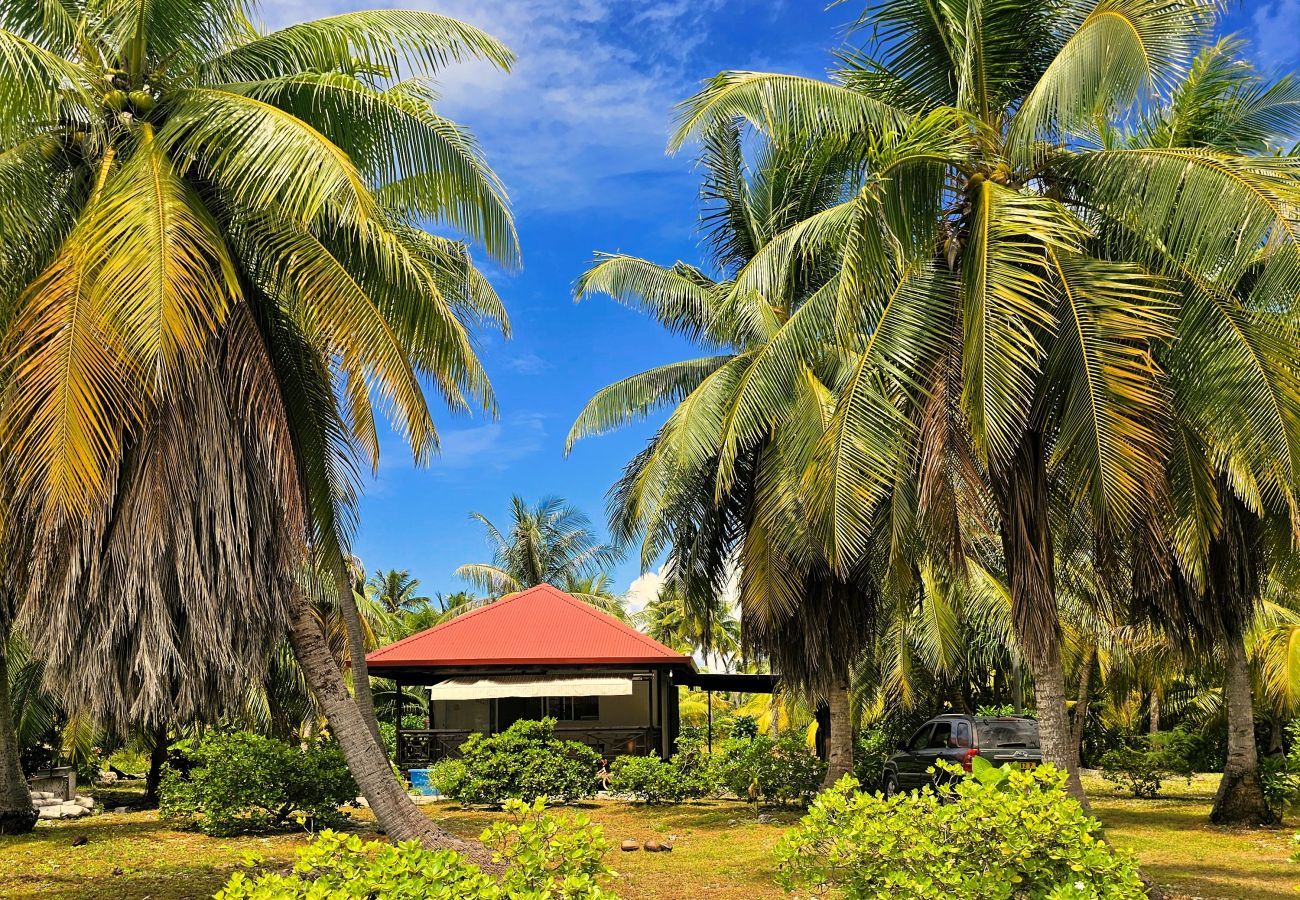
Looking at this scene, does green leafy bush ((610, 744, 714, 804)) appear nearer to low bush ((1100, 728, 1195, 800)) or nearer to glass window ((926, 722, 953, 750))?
glass window ((926, 722, 953, 750))

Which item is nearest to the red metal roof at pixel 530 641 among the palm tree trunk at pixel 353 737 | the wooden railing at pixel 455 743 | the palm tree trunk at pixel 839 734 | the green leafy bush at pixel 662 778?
the wooden railing at pixel 455 743

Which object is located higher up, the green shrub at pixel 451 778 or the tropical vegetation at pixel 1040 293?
the tropical vegetation at pixel 1040 293

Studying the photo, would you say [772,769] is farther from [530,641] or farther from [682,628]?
[682,628]

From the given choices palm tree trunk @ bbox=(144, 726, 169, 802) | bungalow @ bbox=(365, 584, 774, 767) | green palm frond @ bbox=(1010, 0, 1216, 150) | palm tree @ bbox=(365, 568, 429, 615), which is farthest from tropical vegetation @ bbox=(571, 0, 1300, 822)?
palm tree @ bbox=(365, 568, 429, 615)

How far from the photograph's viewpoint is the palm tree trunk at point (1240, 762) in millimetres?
14070

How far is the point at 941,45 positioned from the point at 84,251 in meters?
7.61

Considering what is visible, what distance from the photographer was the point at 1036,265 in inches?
359

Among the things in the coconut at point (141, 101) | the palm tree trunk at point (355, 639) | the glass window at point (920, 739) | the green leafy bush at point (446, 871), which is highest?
the coconut at point (141, 101)

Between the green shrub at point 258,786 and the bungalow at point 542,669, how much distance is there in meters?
6.17

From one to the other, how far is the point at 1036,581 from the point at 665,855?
248 inches

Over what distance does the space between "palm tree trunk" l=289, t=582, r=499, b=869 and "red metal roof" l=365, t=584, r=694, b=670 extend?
12.6 metres

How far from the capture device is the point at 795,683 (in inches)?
687

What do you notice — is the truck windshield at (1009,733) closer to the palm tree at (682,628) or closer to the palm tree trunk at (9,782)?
the palm tree at (682,628)

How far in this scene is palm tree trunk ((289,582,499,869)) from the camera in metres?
9.70
